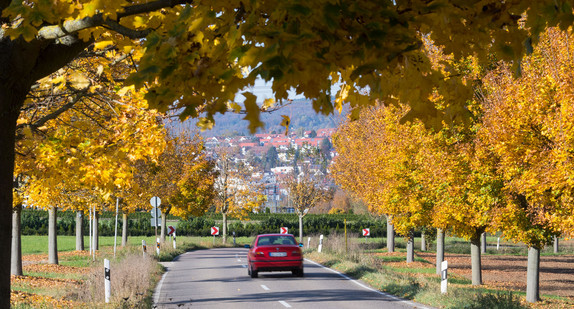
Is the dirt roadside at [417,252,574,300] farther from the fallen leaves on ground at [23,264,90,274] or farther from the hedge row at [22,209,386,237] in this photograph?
the hedge row at [22,209,386,237]

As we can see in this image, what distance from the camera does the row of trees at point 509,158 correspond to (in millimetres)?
14680

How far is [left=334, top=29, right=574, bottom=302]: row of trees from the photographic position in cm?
1468

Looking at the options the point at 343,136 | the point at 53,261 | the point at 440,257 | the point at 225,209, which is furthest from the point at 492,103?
the point at 225,209

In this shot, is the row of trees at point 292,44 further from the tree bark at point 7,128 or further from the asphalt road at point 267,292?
the asphalt road at point 267,292

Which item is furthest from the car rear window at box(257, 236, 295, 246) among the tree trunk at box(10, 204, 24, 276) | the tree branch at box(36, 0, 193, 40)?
the tree branch at box(36, 0, 193, 40)

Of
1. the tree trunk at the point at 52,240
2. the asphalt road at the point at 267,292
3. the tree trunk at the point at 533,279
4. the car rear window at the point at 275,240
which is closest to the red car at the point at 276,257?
the car rear window at the point at 275,240

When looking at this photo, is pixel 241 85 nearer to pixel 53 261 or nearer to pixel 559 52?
pixel 559 52

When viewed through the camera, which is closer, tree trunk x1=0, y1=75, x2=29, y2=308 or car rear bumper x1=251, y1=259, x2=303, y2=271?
tree trunk x1=0, y1=75, x2=29, y2=308

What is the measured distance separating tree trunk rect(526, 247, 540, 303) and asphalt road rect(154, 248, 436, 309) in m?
4.43

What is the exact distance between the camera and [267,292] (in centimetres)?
1775

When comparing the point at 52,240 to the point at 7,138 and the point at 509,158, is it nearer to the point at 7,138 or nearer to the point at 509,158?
the point at 509,158

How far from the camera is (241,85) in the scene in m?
4.30

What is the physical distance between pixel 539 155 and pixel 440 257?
14.8 meters

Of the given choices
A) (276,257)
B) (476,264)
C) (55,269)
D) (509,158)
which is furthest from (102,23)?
(55,269)
